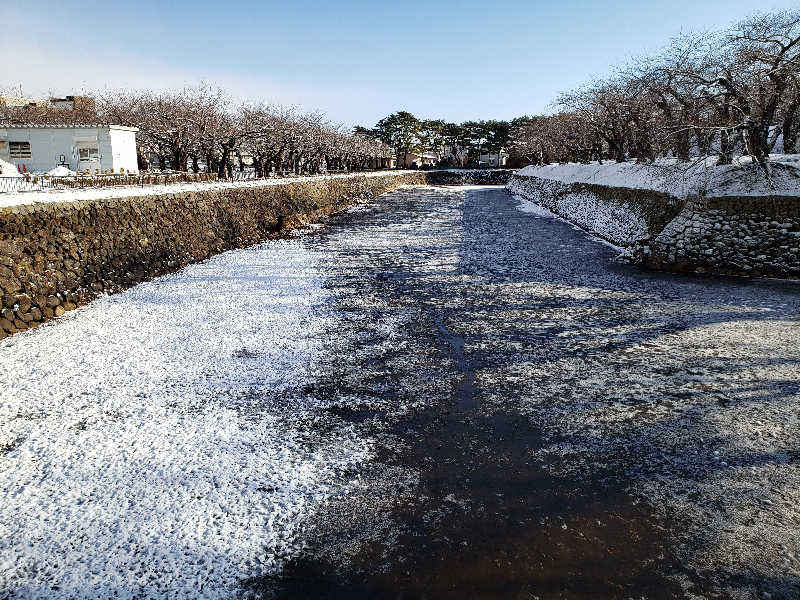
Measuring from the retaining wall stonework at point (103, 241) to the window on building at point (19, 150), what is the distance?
16.3 m

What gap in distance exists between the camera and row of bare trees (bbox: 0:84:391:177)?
3269 cm

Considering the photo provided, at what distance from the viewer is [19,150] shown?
90.3ft

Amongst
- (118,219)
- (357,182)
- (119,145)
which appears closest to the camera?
(118,219)

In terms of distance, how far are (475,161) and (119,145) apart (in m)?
76.9

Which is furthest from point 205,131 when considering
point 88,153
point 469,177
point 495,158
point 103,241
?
point 495,158

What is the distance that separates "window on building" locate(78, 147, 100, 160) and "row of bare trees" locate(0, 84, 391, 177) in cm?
562

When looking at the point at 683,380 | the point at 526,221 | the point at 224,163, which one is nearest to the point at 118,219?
the point at 683,380

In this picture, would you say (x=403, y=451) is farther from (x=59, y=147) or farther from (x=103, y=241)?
(x=59, y=147)

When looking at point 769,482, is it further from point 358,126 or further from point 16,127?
point 358,126

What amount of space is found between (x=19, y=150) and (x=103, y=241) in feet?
75.7

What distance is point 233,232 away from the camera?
18500mm

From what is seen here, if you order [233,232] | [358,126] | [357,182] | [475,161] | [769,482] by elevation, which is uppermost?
[358,126]

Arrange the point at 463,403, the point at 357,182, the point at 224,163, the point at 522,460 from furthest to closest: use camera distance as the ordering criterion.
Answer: the point at 357,182, the point at 224,163, the point at 463,403, the point at 522,460

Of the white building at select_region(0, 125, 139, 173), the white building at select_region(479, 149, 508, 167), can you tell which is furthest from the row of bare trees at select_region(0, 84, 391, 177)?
the white building at select_region(479, 149, 508, 167)
